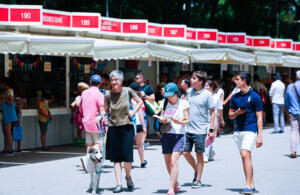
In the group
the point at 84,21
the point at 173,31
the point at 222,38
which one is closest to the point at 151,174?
the point at 84,21

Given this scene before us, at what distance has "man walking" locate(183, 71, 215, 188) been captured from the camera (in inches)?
347

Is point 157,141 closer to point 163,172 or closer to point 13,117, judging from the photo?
point 13,117

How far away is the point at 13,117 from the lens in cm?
1277

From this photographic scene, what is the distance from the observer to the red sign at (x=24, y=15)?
1405cm

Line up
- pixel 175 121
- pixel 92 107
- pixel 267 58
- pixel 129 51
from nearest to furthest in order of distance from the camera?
pixel 175 121
pixel 92 107
pixel 129 51
pixel 267 58

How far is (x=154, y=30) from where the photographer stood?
20.3 metres

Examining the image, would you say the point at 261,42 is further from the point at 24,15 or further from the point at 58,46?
the point at 58,46

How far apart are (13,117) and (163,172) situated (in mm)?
3988

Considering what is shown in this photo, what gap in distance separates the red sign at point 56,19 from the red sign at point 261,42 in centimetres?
1420

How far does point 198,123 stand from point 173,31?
1223 centimetres

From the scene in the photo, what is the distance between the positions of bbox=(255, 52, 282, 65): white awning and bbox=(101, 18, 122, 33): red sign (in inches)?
205

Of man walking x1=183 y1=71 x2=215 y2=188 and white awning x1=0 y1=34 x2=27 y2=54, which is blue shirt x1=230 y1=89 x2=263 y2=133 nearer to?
man walking x1=183 y1=71 x2=215 y2=188

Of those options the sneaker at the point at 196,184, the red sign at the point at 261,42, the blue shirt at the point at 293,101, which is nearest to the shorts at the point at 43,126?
the blue shirt at the point at 293,101

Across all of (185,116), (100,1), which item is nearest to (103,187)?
(185,116)
